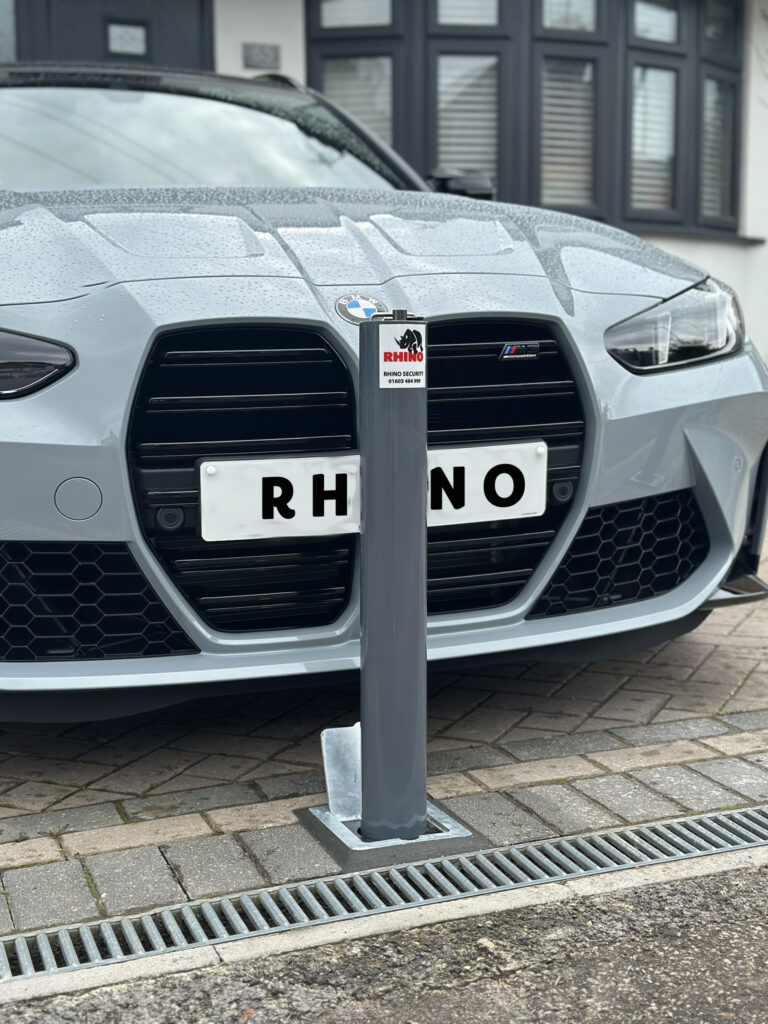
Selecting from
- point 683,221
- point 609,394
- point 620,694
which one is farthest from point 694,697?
point 683,221

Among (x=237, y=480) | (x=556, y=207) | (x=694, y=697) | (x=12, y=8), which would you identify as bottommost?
(x=694, y=697)

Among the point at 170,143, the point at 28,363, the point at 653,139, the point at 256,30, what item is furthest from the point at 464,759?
the point at 653,139

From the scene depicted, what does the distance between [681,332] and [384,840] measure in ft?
4.61

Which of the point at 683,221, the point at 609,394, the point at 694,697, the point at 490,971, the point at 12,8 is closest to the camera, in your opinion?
the point at 490,971

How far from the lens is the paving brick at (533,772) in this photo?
271cm

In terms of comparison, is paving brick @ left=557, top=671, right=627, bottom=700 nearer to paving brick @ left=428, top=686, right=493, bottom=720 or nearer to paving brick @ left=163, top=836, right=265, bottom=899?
paving brick @ left=428, top=686, right=493, bottom=720

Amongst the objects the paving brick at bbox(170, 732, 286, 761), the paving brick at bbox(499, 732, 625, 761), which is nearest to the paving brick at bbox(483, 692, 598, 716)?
the paving brick at bbox(499, 732, 625, 761)

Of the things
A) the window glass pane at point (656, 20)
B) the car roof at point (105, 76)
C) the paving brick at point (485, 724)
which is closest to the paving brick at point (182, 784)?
the paving brick at point (485, 724)

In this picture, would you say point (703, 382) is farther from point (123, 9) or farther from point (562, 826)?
point (123, 9)

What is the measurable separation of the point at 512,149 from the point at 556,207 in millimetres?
600

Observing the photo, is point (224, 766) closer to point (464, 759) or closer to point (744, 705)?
point (464, 759)

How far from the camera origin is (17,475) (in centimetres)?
242

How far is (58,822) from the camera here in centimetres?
252

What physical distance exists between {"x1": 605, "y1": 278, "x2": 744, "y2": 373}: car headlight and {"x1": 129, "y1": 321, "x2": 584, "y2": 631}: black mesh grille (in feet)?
0.67
